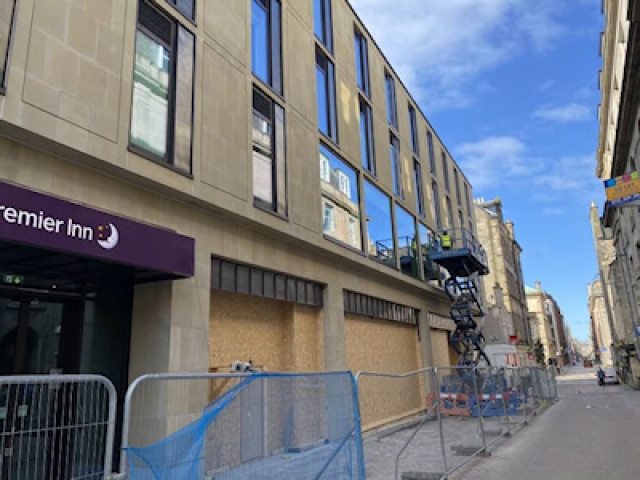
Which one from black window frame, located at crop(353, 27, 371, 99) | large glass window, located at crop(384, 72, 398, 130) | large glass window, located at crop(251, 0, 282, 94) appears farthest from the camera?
large glass window, located at crop(384, 72, 398, 130)

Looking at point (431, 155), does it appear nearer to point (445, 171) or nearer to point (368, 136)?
point (445, 171)

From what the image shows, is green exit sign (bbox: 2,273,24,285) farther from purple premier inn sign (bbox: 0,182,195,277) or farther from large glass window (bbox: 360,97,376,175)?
large glass window (bbox: 360,97,376,175)

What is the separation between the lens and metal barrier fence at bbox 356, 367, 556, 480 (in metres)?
8.95

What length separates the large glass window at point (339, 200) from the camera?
14.7 m

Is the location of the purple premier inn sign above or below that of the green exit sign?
above

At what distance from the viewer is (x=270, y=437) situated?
519cm

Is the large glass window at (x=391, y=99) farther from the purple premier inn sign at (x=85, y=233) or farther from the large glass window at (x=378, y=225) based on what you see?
the purple premier inn sign at (x=85, y=233)

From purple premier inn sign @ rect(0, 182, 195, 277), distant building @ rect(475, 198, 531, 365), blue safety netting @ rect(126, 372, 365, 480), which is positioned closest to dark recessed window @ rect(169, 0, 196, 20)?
purple premier inn sign @ rect(0, 182, 195, 277)

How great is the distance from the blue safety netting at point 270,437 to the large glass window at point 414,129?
753 inches

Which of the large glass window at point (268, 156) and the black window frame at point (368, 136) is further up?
the black window frame at point (368, 136)

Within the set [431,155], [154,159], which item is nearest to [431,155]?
[431,155]

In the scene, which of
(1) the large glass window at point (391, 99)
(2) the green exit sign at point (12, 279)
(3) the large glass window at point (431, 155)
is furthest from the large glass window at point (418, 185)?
(2) the green exit sign at point (12, 279)

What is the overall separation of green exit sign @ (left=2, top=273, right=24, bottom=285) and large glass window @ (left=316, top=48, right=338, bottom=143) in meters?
10.0

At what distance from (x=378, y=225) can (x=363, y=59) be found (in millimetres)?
6923
